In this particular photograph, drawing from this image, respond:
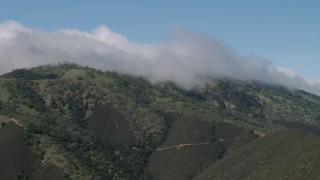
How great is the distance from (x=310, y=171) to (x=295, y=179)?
6.04 metres

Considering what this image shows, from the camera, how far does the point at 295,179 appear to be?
19925cm

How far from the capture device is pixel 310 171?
19925 centimetres
